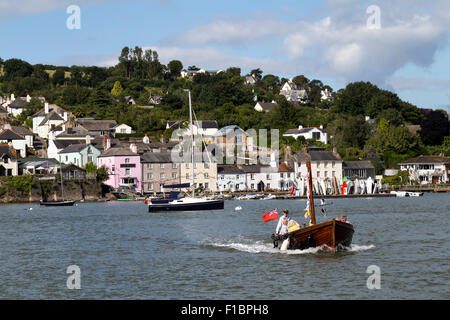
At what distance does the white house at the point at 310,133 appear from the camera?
143000 millimetres

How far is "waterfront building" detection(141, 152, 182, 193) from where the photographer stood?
387ft

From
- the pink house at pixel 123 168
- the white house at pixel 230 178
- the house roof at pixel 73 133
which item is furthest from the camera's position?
the house roof at pixel 73 133

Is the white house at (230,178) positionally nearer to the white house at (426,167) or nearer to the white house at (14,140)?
the white house at (426,167)

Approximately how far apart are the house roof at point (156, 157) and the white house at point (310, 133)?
3353 centimetres

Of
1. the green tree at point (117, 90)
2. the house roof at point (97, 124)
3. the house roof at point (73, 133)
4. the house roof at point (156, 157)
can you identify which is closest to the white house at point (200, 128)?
the house roof at point (97, 124)

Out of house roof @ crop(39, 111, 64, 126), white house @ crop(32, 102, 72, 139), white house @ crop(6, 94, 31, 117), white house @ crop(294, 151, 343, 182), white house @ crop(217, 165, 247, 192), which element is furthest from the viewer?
white house @ crop(6, 94, 31, 117)

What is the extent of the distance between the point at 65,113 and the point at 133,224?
89407 millimetres

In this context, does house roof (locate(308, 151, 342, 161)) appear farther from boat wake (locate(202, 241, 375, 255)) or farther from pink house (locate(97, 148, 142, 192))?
boat wake (locate(202, 241, 375, 255))

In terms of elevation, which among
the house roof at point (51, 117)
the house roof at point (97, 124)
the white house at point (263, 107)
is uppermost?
the white house at point (263, 107)

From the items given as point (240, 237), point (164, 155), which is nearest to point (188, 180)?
point (164, 155)

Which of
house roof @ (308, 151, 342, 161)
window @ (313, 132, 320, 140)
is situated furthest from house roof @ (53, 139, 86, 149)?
window @ (313, 132, 320, 140)

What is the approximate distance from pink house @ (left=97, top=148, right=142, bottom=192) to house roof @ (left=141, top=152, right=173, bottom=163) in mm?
1846

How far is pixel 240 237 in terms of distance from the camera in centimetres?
4794

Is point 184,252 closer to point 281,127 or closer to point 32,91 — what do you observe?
point 281,127
